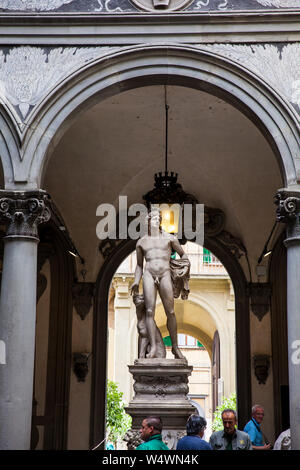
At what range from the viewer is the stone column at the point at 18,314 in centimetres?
762

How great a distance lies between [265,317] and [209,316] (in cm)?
1306

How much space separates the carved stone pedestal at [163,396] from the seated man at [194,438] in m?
2.52

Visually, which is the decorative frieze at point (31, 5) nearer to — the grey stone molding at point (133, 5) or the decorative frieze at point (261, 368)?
the grey stone molding at point (133, 5)

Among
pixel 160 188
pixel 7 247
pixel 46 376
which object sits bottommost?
pixel 46 376

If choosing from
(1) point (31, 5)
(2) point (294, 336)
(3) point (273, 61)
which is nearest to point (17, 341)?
(2) point (294, 336)

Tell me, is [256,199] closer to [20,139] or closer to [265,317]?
A: [265,317]

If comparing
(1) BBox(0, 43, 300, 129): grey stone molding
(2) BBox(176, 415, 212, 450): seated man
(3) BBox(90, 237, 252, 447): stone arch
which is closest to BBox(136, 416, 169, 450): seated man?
(2) BBox(176, 415, 212, 450): seated man

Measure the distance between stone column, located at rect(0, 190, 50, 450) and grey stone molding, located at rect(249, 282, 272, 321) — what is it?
18.3 feet

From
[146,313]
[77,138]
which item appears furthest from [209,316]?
[146,313]

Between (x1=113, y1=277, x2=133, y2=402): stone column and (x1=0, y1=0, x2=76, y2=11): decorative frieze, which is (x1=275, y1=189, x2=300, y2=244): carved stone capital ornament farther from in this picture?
(x1=113, y1=277, x2=133, y2=402): stone column

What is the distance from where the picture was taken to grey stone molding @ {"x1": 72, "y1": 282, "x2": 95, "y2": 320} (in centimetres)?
1277

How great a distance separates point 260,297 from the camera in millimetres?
12758

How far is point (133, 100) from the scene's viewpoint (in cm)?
1109

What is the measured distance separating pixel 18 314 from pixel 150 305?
1596mm
